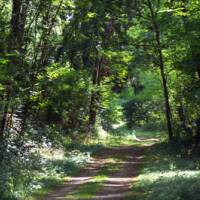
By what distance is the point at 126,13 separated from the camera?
1185 inches

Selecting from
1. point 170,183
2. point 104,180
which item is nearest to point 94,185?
point 104,180

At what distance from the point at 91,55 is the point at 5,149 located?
19.5m

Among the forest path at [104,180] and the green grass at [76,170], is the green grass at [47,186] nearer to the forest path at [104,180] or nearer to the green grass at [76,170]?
the green grass at [76,170]

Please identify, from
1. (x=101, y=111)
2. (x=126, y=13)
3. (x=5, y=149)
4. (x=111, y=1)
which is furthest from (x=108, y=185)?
(x=101, y=111)

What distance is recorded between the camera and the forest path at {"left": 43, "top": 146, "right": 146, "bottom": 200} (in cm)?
1509

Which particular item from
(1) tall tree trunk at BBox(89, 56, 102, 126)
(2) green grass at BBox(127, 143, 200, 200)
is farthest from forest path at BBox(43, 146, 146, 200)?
(1) tall tree trunk at BBox(89, 56, 102, 126)

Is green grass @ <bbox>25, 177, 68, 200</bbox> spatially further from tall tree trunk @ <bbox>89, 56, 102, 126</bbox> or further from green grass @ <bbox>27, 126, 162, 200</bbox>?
tall tree trunk @ <bbox>89, 56, 102, 126</bbox>

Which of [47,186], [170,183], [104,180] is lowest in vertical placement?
[104,180]

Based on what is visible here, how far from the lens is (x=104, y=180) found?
60.1 feet

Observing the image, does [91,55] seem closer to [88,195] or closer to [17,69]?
[17,69]

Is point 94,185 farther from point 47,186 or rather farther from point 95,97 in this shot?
point 95,97

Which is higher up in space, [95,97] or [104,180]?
[104,180]

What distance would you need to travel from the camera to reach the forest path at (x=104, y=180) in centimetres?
1509

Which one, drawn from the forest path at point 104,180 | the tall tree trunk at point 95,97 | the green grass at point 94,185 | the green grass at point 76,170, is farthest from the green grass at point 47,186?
the tall tree trunk at point 95,97
